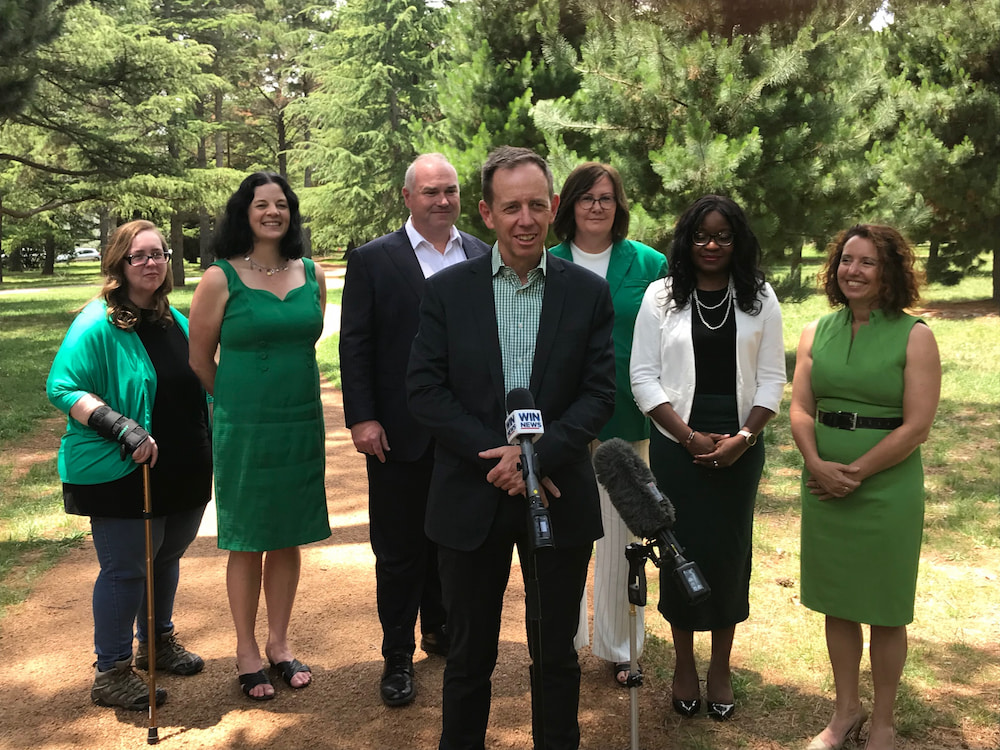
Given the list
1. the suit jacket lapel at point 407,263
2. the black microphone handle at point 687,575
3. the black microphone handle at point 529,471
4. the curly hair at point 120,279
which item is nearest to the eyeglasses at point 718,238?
the suit jacket lapel at point 407,263

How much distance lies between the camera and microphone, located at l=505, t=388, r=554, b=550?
222 cm

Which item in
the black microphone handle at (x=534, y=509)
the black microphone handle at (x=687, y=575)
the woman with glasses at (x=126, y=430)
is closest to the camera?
the black microphone handle at (x=534, y=509)

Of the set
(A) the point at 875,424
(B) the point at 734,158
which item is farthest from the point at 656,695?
(B) the point at 734,158

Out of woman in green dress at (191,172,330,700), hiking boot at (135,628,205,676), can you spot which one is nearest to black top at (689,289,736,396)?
woman in green dress at (191,172,330,700)

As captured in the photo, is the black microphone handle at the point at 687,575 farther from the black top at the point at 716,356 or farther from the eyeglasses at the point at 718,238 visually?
the eyeglasses at the point at 718,238

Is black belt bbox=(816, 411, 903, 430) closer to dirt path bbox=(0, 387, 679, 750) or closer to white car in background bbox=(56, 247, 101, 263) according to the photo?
dirt path bbox=(0, 387, 679, 750)

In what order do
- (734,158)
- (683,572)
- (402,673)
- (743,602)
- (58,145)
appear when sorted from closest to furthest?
(683,572) → (743,602) → (402,673) → (734,158) → (58,145)

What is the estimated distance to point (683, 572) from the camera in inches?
105

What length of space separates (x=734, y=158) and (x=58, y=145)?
20.6 metres

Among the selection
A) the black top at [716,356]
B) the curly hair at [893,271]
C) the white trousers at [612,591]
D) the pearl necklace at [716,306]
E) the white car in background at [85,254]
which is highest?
the white car in background at [85,254]

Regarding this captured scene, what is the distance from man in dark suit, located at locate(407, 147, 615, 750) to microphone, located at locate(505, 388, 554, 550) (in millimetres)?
425

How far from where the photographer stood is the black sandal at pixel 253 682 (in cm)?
419

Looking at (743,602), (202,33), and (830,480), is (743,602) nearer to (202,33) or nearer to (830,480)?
(830,480)

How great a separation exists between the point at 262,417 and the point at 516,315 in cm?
157
